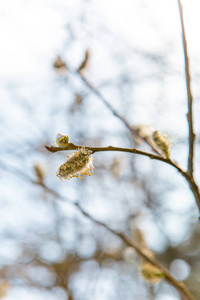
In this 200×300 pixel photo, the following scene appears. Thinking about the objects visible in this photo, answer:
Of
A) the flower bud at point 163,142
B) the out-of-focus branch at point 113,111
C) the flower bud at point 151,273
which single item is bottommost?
the flower bud at point 151,273

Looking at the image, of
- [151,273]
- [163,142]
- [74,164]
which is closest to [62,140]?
[74,164]

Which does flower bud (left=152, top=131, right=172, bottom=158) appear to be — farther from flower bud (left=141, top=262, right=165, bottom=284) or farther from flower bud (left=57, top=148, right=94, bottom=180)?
flower bud (left=141, top=262, right=165, bottom=284)

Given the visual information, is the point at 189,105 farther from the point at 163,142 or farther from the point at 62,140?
the point at 62,140

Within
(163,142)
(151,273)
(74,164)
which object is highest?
(163,142)

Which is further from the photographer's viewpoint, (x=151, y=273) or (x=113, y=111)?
(x=151, y=273)

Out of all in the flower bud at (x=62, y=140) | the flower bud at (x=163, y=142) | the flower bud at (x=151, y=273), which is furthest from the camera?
the flower bud at (x=151, y=273)

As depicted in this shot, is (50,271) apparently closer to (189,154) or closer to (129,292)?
(129,292)

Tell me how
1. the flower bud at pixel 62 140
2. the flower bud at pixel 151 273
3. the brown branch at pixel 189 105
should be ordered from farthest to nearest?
1. the flower bud at pixel 151 273
2. the brown branch at pixel 189 105
3. the flower bud at pixel 62 140

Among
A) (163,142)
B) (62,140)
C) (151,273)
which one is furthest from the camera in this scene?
(151,273)

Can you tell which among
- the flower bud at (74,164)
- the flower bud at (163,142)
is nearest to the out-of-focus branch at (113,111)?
the flower bud at (163,142)

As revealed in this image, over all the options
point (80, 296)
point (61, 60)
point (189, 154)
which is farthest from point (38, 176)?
point (80, 296)

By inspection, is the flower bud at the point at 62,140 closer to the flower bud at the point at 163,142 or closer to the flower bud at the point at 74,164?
the flower bud at the point at 74,164
